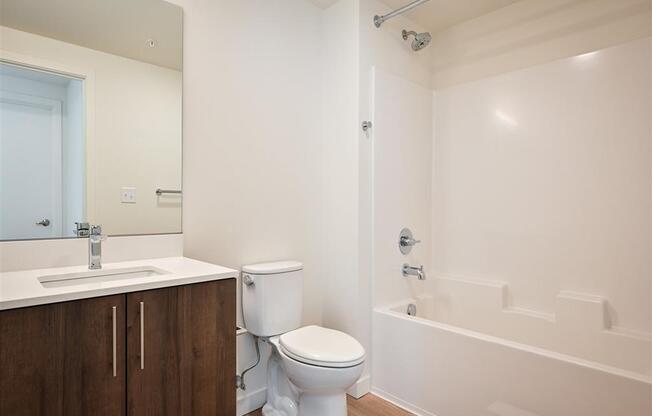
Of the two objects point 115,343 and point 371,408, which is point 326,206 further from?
point 115,343

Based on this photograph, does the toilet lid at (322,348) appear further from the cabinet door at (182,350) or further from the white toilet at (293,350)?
the cabinet door at (182,350)

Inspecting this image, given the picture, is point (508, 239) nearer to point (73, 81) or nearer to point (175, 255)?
point (175, 255)

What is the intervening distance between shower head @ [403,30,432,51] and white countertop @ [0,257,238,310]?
192 centimetres

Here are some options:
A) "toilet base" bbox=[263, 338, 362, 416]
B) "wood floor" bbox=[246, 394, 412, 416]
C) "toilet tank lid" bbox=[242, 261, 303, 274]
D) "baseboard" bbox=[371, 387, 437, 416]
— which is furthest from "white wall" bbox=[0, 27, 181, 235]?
"baseboard" bbox=[371, 387, 437, 416]

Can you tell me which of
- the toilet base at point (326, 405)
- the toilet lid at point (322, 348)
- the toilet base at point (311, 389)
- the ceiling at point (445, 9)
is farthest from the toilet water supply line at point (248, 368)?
the ceiling at point (445, 9)

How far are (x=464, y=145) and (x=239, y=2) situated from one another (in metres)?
A: 1.72

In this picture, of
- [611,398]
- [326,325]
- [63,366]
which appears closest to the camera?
[63,366]

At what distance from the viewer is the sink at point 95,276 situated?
1.36 metres

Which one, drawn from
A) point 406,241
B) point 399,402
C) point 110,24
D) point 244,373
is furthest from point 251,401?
point 110,24

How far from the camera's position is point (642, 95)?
1937 mm

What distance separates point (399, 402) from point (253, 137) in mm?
1711

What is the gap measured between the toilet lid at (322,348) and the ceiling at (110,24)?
4.69 ft

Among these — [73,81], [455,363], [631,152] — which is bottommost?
[455,363]

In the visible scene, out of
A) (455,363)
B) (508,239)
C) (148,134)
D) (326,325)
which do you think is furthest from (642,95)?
(148,134)
